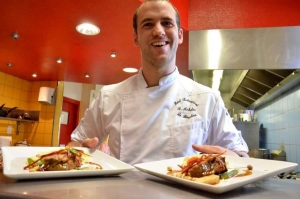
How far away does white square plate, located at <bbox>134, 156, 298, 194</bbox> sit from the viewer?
477 mm

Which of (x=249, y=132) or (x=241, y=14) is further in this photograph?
(x=249, y=132)

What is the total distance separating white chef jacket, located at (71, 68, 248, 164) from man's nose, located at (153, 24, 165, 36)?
19cm

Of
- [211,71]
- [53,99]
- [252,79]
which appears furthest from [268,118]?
[53,99]

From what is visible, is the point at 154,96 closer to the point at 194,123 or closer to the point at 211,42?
the point at 194,123

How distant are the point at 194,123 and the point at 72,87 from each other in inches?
207

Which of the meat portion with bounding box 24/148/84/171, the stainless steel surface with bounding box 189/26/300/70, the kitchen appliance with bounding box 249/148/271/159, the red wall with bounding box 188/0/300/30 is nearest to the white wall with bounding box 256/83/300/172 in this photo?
the kitchen appliance with bounding box 249/148/271/159

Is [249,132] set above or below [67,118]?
below

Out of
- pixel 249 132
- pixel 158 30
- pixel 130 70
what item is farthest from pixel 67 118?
pixel 158 30

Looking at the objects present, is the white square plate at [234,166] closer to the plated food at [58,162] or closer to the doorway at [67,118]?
the plated food at [58,162]

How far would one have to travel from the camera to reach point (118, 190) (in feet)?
1.55

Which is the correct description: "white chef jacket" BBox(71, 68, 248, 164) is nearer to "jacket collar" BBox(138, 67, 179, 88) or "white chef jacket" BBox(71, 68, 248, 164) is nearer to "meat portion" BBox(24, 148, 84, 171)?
"jacket collar" BBox(138, 67, 179, 88)

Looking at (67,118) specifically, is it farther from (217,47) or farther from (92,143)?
(92,143)

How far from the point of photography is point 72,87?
5879 millimetres

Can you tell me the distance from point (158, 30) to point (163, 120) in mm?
344
